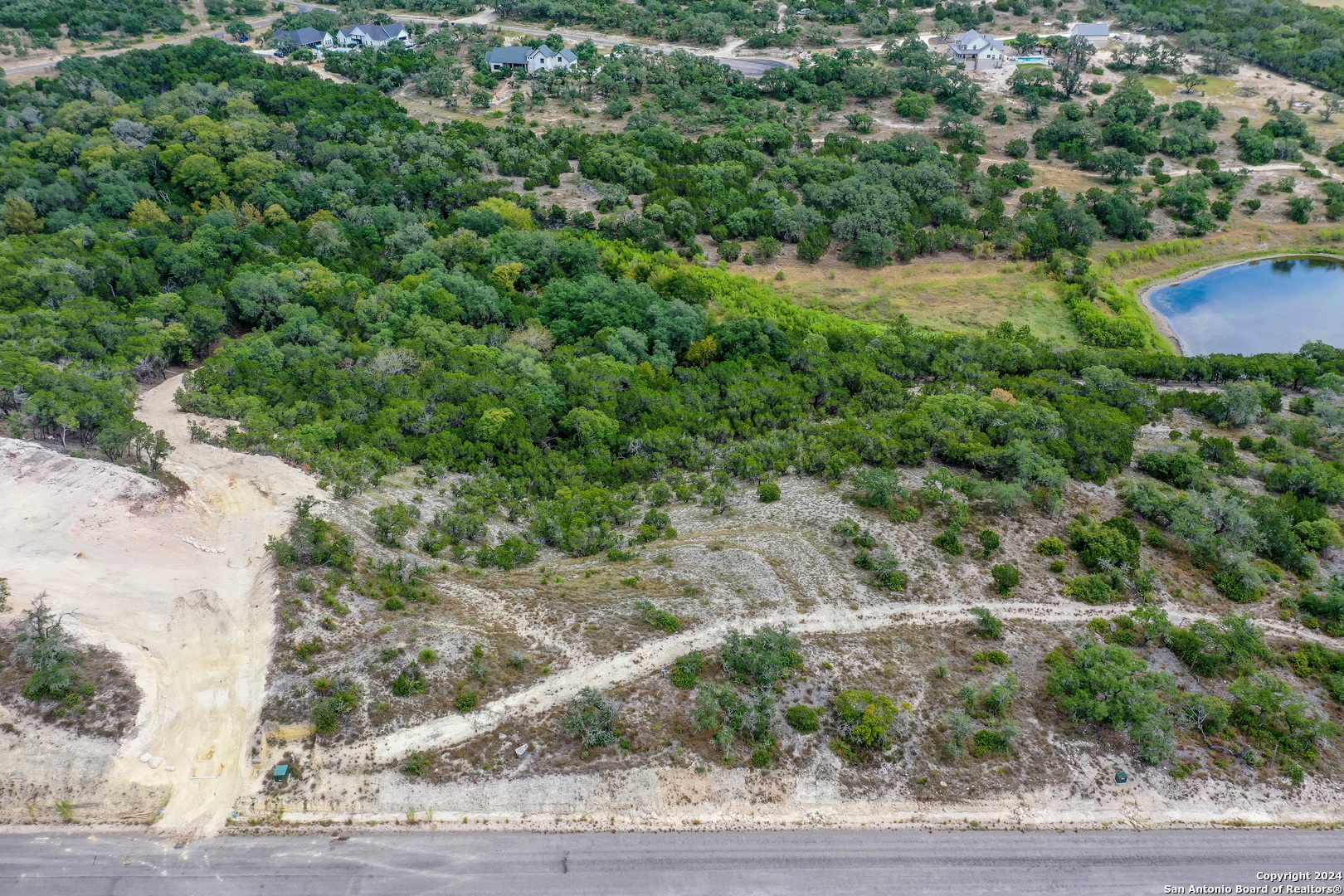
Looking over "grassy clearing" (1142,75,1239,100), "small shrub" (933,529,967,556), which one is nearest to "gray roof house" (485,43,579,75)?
"grassy clearing" (1142,75,1239,100)

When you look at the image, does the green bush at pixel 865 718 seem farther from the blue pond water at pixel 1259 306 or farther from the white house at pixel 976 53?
the white house at pixel 976 53

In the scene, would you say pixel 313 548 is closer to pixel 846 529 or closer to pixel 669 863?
pixel 669 863

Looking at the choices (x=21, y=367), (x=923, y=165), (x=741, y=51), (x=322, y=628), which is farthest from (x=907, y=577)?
(x=741, y=51)

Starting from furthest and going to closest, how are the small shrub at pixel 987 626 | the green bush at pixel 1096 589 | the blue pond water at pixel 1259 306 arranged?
the blue pond water at pixel 1259 306 → the green bush at pixel 1096 589 → the small shrub at pixel 987 626

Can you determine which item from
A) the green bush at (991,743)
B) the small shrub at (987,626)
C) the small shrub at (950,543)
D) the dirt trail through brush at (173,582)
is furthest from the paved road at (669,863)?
the small shrub at (950,543)

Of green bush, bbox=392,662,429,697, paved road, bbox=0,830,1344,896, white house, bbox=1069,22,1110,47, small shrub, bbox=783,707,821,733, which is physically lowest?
paved road, bbox=0,830,1344,896

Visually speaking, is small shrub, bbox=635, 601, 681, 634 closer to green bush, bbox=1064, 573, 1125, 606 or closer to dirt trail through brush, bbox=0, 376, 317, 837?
dirt trail through brush, bbox=0, 376, 317, 837

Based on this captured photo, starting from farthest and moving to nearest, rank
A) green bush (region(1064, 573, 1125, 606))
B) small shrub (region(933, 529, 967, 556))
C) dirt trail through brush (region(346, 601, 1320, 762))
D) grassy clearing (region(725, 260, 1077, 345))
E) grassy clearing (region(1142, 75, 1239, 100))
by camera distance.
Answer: grassy clearing (region(1142, 75, 1239, 100)) → grassy clearing (region(725, 260, 1077, 345)) → small shrub (region(933, 529, 967, 556)) → green bush (region(1064, 573, 1125, 606)) → dirt trail through brush (region(346, 601, 1320, 762))
